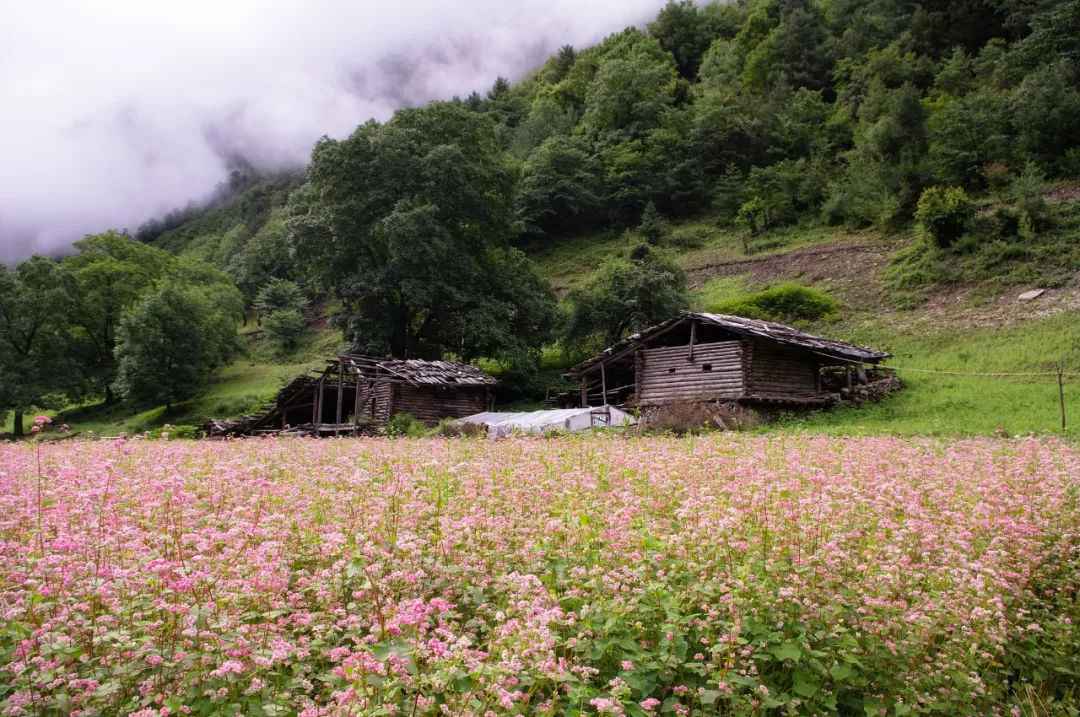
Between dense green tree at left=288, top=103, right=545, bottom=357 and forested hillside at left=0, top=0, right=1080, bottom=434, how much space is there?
0.15 metres

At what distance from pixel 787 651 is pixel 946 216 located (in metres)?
43.2

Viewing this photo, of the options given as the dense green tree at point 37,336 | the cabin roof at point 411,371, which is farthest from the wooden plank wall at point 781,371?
the dense green tree at point 37,336

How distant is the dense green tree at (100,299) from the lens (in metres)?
53.2

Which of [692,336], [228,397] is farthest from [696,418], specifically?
[228,397]

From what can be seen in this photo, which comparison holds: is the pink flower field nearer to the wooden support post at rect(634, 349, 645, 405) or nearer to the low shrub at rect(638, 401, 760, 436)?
the low shrub at rect(638, 401, 760, 436)

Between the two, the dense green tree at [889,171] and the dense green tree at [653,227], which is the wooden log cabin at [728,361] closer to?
the dense green tree at [889,171]

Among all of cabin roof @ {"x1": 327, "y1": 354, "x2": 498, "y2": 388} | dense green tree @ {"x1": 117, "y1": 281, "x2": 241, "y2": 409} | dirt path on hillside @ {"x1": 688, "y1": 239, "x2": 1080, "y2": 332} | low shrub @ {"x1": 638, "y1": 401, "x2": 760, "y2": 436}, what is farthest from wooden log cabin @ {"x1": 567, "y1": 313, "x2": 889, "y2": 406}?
dense green tree @ {"x1": 117, "y1": 281, "x2": 241, "y2": 409}

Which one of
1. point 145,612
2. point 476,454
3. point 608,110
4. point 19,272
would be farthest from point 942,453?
point 608,110

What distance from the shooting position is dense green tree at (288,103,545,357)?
125 ft

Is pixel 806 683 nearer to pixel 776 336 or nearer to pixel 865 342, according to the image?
pixel 776 336

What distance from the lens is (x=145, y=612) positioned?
136 inches

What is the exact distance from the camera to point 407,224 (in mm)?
36688

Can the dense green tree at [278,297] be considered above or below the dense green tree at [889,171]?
below

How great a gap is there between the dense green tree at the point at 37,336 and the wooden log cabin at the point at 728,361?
40405mm
